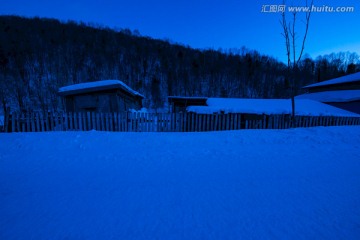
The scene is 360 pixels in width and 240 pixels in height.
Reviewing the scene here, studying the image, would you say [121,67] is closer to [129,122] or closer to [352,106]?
[129,122]

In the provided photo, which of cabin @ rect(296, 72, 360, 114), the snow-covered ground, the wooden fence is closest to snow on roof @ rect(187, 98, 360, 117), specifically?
the wooden fence

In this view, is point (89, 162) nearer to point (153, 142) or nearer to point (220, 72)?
point (153, 142)

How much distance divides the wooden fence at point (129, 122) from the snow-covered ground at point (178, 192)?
295 centimetres

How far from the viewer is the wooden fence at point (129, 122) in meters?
8.20

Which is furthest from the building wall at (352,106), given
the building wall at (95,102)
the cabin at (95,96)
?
the building wall at (95,102)

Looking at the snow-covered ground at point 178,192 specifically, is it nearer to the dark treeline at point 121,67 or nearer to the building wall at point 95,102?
the building wall at point 95,102

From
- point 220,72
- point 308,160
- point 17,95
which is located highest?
point 220,72

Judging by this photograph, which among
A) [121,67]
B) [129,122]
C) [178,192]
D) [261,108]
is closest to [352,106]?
[261,108]

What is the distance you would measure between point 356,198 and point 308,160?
6.44 feet

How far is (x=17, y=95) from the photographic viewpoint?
3111 centimetres

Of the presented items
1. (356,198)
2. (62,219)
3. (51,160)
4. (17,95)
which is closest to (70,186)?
(62,219)

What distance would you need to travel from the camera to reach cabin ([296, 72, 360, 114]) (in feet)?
66.1

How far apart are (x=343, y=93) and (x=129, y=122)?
28.7m

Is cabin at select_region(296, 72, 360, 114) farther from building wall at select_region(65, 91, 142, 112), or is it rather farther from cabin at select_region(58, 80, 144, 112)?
building wall at select_region(65, 91, 142, 112)
